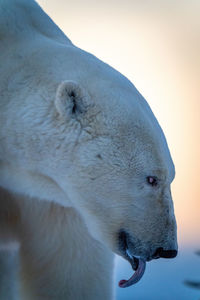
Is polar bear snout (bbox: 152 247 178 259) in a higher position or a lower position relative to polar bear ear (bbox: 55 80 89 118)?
lower

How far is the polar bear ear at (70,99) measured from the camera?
5.86 feet

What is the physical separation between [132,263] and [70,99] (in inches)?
21.9

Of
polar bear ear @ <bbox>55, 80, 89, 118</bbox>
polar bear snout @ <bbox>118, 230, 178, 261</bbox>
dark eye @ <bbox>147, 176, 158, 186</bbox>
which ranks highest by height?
polar bear ear @ <bbox>55, 80, 89, 118</bbox>

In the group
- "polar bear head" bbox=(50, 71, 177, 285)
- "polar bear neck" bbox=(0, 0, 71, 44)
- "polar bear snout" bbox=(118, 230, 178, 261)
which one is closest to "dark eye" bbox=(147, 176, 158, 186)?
"polar bear head" bbox=(50, 71, 177, 285)

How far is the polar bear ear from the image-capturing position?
1.79m

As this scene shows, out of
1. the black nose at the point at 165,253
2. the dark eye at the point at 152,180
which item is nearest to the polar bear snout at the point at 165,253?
the black nose at the point at 165,253

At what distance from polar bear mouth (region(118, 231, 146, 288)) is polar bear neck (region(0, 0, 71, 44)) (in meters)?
0.78

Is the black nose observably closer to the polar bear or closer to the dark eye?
the polar bear

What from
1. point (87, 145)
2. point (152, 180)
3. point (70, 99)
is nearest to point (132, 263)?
point (152, 180)

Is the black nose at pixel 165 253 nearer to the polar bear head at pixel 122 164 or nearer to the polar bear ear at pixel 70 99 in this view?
the polar bear head at pixel 122 164

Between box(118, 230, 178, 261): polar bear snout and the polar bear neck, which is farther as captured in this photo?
the polar bear neck

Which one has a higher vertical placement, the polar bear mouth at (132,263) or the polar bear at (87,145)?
the polar bear at (87,145)

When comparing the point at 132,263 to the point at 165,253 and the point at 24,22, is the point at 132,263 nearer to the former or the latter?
the point at 165,253

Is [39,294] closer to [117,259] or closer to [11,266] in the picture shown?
[11,266]
